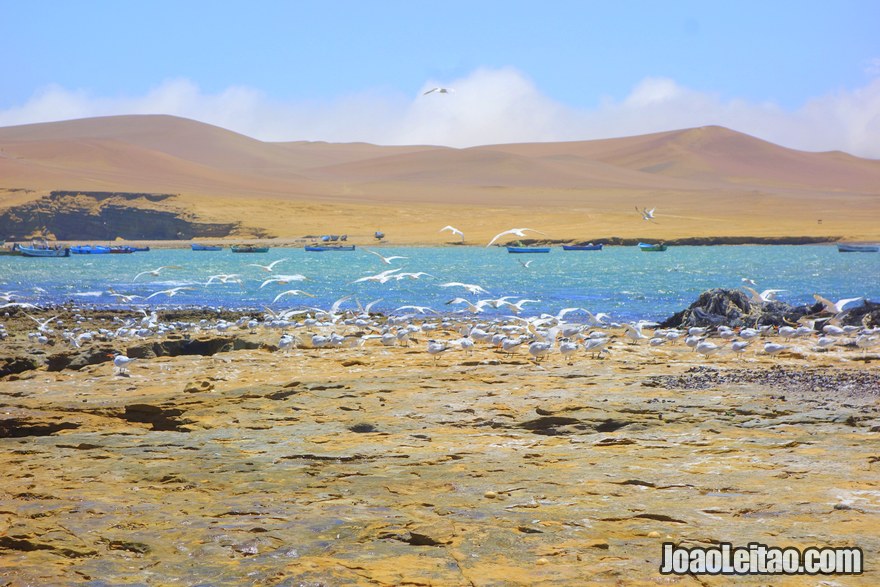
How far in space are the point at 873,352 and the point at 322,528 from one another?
471 inches

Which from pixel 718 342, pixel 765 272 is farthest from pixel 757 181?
pixel 718 342

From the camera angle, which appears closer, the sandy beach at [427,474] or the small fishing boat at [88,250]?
the sandy beach at [427,474]

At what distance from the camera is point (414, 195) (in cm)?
14875

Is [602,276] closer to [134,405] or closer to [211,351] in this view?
[211,351]

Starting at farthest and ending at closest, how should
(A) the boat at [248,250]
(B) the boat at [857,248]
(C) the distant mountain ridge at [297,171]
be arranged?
1. (C) the distant mountain ridge at [297,171]
2. (A) the boat at [248,250]
3. (B) the boat at [857,248]

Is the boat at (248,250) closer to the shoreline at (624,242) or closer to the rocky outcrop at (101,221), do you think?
the shoreline at (624,242)

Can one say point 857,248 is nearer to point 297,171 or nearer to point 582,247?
point 582,247

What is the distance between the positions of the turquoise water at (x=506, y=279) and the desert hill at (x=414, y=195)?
83.7 feet

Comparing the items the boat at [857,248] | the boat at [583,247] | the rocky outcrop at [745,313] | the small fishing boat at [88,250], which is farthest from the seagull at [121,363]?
the boat at [857,248]

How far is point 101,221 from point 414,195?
186 feet

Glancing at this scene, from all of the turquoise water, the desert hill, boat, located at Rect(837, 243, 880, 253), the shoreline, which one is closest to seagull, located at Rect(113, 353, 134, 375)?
the turquoise water

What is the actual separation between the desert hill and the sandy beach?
81.4 m

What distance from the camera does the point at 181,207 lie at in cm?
10931

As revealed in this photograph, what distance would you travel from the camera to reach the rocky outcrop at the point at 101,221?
4008 inches
